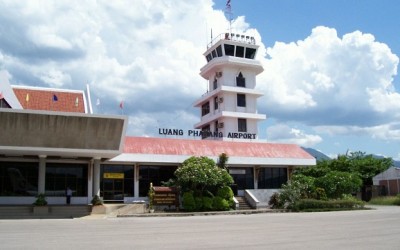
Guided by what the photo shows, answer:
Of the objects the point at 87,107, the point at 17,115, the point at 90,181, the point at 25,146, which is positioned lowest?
the point at 90,181

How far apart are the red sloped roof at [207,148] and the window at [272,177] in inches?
56.8

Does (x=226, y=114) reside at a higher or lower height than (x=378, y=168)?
higher

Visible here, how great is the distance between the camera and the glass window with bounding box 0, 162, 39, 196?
3112 centimetres

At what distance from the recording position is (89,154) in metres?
29.0

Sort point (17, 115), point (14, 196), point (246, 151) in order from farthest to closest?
point (246, 151), point (14, 196), point (17, 115)

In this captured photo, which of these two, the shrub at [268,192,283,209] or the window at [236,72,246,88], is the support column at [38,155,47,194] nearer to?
the shrub at [268,192,283,209]

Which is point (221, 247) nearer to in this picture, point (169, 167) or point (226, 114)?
point (169, 167)

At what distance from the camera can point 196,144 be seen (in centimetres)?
3759

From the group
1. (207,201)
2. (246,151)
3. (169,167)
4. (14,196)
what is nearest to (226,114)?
(246,151)

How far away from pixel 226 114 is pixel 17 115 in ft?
91.7

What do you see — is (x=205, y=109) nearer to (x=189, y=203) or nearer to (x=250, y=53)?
(x=250, y=53)

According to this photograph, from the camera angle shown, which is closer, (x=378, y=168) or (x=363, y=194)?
(x=363, y=194)

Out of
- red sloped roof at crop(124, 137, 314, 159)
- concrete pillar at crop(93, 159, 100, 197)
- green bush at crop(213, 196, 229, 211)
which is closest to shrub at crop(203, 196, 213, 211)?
green bush at crop(213, 196, 229, 211)

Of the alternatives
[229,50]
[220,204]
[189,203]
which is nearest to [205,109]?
[229,50]
